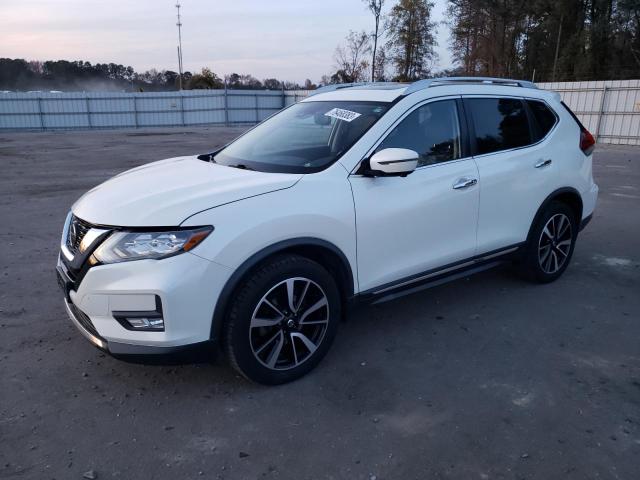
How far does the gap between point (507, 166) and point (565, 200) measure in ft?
3.52

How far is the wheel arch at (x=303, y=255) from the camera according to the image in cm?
275

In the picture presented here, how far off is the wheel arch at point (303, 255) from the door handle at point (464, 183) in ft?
3.56

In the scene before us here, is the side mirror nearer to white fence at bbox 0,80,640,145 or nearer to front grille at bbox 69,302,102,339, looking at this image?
front grille at bbox 69,302,102,339

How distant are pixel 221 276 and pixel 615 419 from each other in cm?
229

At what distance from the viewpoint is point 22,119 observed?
29.9 metres

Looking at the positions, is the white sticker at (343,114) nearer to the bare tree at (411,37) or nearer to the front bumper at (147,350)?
the front bumper at (147,350)

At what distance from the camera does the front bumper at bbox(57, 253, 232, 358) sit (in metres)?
2.60

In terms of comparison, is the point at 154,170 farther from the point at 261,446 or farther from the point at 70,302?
the point at 261,446

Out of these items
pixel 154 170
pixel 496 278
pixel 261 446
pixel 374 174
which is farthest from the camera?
pixel 496 278

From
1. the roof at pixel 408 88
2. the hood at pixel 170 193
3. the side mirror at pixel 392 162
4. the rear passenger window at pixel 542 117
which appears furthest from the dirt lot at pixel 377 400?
the roof at pixel 408 88

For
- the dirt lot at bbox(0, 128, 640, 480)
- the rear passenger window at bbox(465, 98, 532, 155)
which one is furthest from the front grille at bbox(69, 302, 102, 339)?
the rear passenger window at bbox(465, 98, 532, 155)

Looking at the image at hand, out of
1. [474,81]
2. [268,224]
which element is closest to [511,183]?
[474,81]

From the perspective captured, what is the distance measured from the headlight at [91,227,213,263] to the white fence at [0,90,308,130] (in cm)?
2990

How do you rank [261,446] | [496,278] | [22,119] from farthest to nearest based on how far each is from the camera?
[22,119], [496,278], [261,446]
